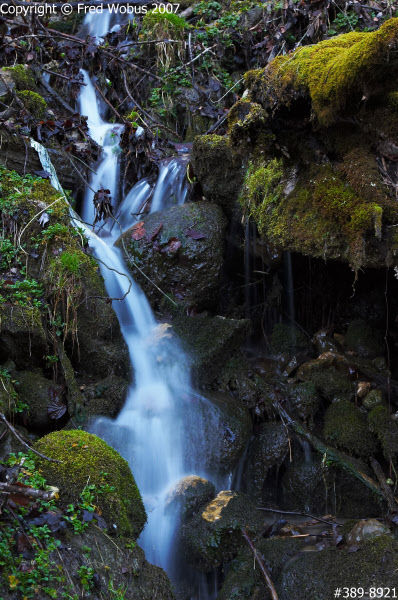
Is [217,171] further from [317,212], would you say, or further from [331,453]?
[331,453]

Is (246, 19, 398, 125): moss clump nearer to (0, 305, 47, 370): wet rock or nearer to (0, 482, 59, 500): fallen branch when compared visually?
(0, 305, 47, 370): wet rock

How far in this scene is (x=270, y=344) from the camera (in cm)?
687

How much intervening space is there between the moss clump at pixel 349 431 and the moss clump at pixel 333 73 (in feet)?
9.67

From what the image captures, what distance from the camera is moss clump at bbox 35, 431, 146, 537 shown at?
3.21 m

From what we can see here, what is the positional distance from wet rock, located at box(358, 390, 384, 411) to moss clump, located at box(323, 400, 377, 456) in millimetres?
153

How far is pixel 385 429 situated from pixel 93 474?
3063mm

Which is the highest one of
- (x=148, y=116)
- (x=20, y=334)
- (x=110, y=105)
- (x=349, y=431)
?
(x=110, y=105)

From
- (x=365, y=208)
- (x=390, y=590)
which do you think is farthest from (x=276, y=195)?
(x=390, y=590)

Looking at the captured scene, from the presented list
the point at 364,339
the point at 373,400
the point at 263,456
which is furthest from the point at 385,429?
the point at 364,339

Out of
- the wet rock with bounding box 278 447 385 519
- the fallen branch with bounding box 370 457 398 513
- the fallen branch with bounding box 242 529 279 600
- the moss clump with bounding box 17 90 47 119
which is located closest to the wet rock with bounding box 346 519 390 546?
the fallen branch with bounding box 242 529 279 600

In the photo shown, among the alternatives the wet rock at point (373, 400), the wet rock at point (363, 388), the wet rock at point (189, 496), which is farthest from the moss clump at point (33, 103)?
the wet rock at point (373, 400)

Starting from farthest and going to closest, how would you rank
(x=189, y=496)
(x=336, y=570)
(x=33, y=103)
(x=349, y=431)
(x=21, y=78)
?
1. (x=21, y=78)
2. (x=33, y=103)
3. (x=349, y=431)
4. (x=189, y=496)
5. (x=336, y=570)

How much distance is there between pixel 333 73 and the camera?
12.7 ft

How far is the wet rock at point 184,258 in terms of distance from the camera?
619 centimetres
